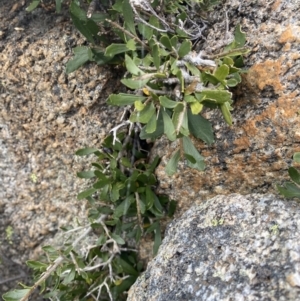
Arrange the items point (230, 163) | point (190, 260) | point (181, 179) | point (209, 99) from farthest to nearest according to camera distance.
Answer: point (181, 179) < point (230, 163) < point (190, 260) < point (209, 99)

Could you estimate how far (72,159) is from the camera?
2428mm

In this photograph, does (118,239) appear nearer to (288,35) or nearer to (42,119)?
(42,119)

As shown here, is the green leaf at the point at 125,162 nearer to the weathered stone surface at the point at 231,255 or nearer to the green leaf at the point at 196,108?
the weathered stone surface at the point at 231,255

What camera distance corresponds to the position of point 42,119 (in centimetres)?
237

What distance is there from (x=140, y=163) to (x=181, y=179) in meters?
0.29

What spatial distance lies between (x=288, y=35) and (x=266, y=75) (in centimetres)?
19

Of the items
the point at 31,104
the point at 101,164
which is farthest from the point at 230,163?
the point at 31,104

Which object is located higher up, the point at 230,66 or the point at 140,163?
the point at 230,66

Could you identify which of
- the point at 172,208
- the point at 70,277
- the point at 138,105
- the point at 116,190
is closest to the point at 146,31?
the point at 138,105

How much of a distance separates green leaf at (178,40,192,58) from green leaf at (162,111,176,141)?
291 millimetres

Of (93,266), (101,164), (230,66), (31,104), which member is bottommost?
(93,266)

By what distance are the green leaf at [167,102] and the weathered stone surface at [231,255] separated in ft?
1.79

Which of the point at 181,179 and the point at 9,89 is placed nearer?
the point at 181,179

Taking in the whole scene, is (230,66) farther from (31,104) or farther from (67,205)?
(67,205)
